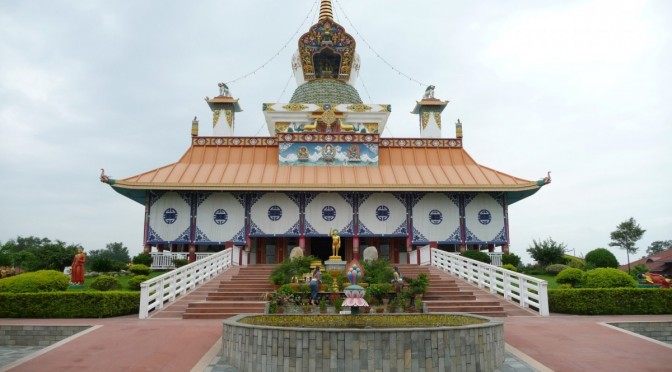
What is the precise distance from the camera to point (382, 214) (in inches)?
997

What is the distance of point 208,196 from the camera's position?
987 inches

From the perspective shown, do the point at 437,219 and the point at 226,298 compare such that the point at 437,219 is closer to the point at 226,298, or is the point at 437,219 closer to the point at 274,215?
the point at 274,215

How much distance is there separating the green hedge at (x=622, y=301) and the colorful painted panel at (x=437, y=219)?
9954mm

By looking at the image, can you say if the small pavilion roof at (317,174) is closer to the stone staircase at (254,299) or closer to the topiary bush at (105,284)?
the stone staircase at (254,299)

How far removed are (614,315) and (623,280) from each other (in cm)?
204

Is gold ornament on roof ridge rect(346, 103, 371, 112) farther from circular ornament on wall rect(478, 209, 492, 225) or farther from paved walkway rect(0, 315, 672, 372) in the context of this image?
paved walkway rect(0, 315, 672, 372)

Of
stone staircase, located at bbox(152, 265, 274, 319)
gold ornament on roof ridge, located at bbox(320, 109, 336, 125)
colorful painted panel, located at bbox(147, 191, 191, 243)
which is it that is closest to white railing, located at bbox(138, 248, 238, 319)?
stone staircase, located at bbox(152, 265, 274, 319)

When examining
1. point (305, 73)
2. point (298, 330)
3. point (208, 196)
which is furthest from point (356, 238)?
point (298, 330)

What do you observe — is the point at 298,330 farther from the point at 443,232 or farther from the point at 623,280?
the point at 443,232

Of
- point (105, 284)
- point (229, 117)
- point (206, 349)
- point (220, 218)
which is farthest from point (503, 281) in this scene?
point (229, 117)

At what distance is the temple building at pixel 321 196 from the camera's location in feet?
80.6

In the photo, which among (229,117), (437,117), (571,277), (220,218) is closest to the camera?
(571,277)

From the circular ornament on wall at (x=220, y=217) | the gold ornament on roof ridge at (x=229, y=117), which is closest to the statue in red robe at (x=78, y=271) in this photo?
the circular ornament on wall at (x=220, y=217)

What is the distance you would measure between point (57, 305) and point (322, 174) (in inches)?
541
